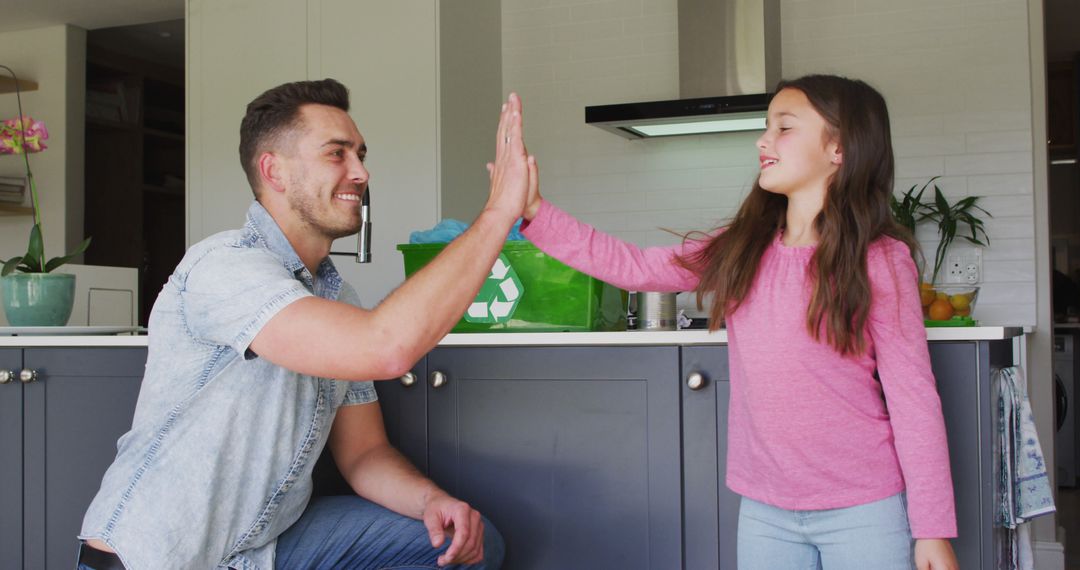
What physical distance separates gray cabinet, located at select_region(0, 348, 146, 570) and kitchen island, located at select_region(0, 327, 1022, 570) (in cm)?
5

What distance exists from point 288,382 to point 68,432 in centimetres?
89

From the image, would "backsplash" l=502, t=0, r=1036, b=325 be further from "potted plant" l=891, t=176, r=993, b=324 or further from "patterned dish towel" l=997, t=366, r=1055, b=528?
"patterned dish towel" l=997, t=366, r=1055, b=528

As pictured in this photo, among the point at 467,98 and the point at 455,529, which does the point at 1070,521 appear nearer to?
the point at 467,98

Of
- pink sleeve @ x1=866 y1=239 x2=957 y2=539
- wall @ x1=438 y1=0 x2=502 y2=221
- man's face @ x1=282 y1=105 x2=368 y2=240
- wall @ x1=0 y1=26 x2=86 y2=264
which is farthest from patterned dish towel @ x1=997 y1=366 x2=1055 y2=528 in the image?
wall @ x1=0 y1=26 x2=86 y2=264

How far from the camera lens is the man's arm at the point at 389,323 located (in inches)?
52.1

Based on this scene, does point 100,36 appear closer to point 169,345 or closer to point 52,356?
point 52,356

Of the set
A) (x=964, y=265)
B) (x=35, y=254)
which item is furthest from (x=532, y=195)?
(x=964, y=265)

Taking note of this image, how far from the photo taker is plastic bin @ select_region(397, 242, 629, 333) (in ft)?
6.48

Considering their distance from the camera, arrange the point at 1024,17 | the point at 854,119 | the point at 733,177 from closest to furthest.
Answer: the point at 854,119, the point at 1024,17, the point at 733,177

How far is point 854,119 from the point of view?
162 cm

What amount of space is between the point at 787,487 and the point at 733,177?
2887mm

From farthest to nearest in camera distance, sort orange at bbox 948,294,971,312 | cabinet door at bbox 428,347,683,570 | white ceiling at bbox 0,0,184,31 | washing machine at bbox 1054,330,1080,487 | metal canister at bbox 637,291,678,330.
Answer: washing machine at bbox 1054,330,1080,487
white ceiling at bbox 0,0,184,31
orange at bbox 948,294,971,312
metal canister at bbox 637,291,678,330
cabinet door at bbox 428,347,683,570

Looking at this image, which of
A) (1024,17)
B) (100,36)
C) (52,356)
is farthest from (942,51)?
(100,36)

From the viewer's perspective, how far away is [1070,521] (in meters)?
4.70
